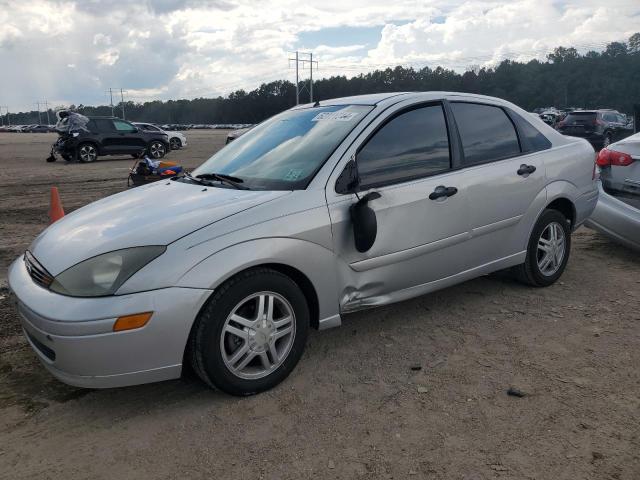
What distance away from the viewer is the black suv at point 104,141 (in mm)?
19094

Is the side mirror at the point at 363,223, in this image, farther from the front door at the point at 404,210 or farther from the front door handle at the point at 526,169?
the front door handle at the point at 526,169

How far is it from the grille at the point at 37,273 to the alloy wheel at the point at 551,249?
3667mm

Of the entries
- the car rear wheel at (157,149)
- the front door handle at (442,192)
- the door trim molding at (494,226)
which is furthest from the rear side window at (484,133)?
the car rear wheel at (157,149)

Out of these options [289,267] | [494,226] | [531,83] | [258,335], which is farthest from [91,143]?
[531,83]

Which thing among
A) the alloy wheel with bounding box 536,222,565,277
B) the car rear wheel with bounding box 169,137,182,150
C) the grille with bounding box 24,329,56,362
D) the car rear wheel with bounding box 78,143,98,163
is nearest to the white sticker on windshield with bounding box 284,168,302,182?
the grille with bounding box 24,329,56,362

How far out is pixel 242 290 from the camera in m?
2.90

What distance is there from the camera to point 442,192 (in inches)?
148

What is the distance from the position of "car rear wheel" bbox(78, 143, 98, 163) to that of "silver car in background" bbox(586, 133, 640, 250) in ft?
57.7

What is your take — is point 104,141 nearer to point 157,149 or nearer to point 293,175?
point 157,149

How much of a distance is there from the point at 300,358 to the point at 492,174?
1.99 meters

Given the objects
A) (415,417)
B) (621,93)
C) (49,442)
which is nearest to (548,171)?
(415,417)

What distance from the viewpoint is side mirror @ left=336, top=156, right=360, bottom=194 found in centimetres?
334

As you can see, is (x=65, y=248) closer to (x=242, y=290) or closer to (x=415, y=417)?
(x=242, y=290)

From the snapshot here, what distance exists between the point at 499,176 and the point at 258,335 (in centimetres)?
225
